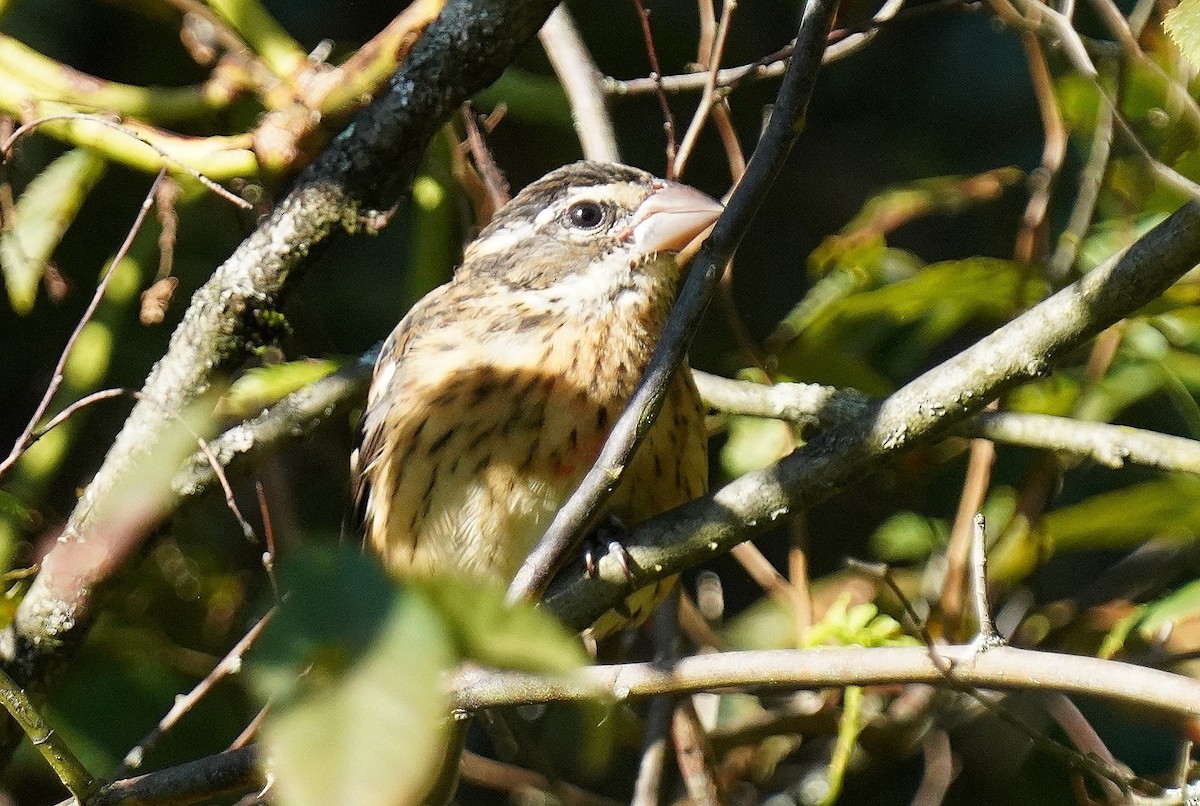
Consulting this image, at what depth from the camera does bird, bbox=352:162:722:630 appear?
2.60 meters

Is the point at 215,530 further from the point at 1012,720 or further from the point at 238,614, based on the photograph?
the point at 1012,720

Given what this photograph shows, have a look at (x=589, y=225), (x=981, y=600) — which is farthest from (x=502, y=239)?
(x=981, y=600)

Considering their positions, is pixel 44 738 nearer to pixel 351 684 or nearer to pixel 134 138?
pixel 351 684

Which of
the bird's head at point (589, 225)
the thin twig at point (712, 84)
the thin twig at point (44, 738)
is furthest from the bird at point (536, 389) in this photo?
the thin twig at point (44, 738)

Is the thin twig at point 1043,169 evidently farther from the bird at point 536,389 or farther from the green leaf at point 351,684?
the green leaf at point 351,684

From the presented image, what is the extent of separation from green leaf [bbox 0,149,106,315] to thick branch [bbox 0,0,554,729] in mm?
289

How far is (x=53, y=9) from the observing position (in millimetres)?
3592

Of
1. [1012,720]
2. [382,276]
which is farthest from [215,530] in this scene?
[1012,720]

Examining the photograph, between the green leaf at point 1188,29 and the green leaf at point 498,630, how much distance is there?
3.64 ft

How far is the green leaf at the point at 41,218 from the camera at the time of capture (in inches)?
102

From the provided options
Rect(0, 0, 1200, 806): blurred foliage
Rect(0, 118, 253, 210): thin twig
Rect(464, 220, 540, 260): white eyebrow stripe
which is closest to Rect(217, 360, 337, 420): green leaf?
Rect(0, 0, 1200, 806): blurred foliage

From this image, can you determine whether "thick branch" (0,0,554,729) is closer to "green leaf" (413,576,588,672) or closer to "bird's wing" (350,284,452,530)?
"bird's wing" (350,284,452,530)

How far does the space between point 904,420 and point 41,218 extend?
5.47 feet

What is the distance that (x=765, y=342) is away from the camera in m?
3.40
